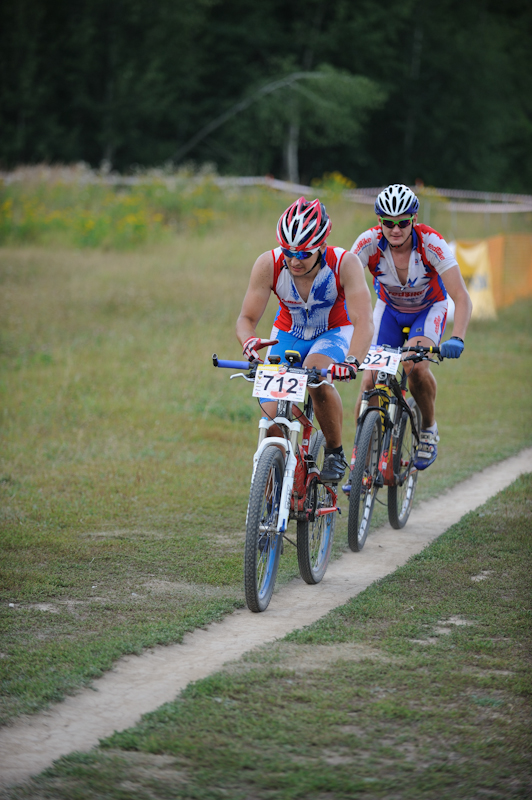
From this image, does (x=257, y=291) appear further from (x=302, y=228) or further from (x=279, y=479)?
(x=279, y=479)

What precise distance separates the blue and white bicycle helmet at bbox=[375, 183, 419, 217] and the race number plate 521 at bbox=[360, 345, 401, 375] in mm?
1005

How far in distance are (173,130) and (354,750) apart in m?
44.4

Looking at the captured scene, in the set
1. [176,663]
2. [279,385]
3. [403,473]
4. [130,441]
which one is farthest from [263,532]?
[130,441]

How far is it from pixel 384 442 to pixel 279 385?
1910 millimetres

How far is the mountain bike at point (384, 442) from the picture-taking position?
6488 mm

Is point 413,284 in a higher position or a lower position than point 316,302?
higher

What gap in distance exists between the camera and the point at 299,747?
11.8ft

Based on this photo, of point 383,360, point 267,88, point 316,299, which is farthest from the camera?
point 267,88

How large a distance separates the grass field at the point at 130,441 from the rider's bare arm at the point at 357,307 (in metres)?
1.61

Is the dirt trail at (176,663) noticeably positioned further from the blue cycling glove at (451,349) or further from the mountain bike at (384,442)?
the blue cycling glove at (451,349)

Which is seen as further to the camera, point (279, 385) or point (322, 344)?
point (322, 344)

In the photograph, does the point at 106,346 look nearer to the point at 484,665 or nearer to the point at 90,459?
the point at 90,459

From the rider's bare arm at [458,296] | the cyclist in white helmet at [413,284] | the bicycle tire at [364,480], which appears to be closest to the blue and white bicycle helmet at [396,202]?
the cyclist in white helmet at [413,284]

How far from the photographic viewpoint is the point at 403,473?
7.24 meters
